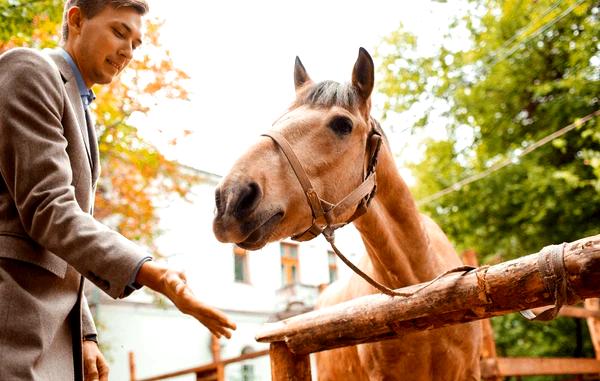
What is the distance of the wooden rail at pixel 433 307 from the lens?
180 cm

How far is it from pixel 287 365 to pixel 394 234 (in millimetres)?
857

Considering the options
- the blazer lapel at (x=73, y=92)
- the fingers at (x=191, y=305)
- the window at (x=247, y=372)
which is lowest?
the window at (x=247, y=372)

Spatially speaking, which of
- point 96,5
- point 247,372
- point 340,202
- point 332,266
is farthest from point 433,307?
point 332,266

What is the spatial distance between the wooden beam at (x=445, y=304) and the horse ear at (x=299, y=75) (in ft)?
3.74

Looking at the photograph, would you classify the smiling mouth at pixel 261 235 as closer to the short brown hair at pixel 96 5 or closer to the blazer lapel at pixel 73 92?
the blazer lapel at pixel 73 92

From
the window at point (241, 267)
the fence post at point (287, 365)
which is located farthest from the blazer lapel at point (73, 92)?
the window at point (241, 267)

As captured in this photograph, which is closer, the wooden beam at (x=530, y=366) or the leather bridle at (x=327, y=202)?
the leather bridle at (x=327, y=202)

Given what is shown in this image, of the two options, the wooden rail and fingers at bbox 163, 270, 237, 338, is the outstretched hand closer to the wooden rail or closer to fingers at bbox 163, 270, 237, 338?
fingers at bbox 163, 270, 237, 338

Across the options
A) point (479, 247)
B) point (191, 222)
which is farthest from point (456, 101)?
point (191, 222)

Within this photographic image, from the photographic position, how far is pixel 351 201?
257 centimetres

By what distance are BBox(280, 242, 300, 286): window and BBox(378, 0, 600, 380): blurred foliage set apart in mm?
4388

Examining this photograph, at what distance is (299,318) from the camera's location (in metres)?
2.78

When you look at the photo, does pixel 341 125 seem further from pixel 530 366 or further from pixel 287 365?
pixel 530 366

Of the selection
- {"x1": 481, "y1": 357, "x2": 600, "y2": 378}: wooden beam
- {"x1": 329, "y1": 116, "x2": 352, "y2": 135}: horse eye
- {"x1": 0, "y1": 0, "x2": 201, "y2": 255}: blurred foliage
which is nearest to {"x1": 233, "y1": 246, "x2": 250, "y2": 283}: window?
{"x1": 0, "y1": 0, "x2": 201, "y2": 255}: blurred foliage
